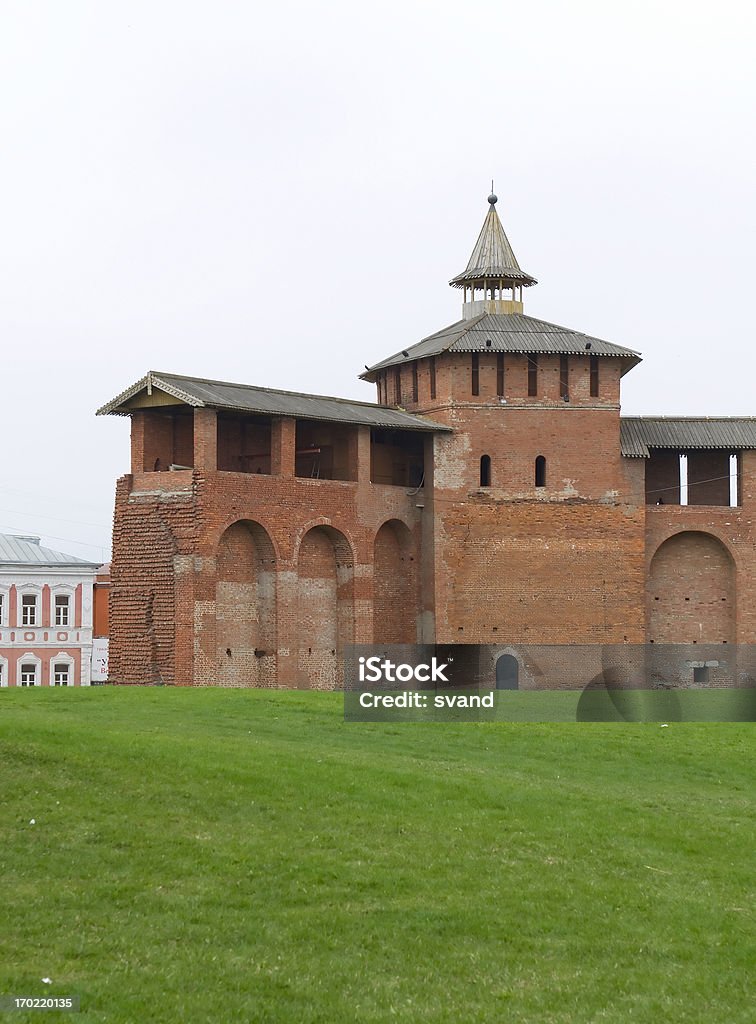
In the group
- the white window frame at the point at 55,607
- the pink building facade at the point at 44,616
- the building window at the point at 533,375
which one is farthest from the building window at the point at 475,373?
the white window frame at the point at 55,607

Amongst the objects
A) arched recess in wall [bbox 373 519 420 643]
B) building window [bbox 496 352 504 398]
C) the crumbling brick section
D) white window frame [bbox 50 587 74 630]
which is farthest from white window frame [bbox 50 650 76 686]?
building window [bbox 496 352 504 398]

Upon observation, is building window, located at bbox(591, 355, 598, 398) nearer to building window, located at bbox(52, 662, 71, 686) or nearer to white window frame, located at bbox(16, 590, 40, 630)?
white window frame, located at bbox(16, 590, 40, 630)

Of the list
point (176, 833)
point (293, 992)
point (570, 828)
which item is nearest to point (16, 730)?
point (176, 833)

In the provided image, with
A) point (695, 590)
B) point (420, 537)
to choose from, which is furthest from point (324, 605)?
point (695, 590)

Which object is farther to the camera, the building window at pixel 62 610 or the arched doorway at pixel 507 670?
the building window at pixel 62 610

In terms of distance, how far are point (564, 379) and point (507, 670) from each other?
7954 mm

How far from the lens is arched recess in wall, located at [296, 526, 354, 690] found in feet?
113

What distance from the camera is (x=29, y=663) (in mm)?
50562

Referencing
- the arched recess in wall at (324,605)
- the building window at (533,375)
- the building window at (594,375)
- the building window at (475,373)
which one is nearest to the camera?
the arched recess in wall at (324,605)

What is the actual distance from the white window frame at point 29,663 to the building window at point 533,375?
22.7 m

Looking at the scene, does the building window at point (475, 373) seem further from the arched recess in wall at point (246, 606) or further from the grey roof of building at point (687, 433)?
the arched recess in wall at point (246, 606)

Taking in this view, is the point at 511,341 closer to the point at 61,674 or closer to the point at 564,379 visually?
the point at 564,379

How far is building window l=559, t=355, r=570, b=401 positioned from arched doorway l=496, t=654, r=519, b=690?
7.12 meters

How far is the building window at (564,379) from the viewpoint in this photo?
37.7m
